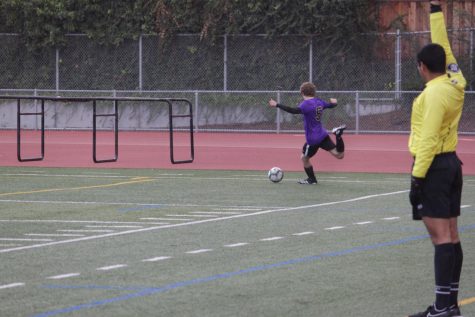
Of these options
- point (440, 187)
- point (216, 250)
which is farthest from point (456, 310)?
point (216, 250)

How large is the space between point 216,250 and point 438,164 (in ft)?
12.4

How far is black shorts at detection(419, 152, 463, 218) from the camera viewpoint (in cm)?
847

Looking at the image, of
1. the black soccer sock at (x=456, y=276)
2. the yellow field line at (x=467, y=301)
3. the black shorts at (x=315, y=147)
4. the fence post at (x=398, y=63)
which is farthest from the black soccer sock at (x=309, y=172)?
the fence post at (x=398, y=63)

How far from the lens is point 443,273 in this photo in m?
8.43

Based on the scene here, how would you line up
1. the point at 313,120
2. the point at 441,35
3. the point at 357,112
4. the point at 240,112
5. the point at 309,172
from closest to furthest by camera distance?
the point at 441,35 → the point at 309,172 → the point at 313,120 → the point at 357,112 → the point at 240,112

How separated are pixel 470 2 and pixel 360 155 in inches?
415

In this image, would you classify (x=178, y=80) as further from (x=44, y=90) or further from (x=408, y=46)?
(x=408, y=46)

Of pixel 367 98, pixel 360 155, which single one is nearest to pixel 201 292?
pixel 360 155

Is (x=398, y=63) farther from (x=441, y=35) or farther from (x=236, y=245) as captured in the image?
(x=441, y=35)

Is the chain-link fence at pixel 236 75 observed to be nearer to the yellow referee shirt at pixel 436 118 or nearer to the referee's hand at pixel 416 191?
the yellow referee shirt at pixel 436 118

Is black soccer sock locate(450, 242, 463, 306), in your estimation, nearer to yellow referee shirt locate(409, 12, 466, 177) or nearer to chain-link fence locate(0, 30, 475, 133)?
yellow referee shirt locate(409, 12, 466, 177)

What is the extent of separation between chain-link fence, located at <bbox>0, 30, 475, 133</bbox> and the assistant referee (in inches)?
980

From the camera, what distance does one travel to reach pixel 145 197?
17656 mm

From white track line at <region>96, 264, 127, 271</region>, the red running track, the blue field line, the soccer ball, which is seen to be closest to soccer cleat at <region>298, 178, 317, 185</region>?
the soccer ball
